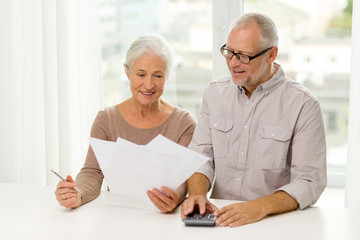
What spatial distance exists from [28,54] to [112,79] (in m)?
0.50

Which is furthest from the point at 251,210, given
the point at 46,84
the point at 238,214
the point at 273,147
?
the point at 46,84

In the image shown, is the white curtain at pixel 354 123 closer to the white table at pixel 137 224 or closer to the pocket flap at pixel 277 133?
the pocket flap at pixel 277 133

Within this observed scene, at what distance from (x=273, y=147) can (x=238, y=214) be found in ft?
1.56

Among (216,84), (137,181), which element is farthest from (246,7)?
(137,181)

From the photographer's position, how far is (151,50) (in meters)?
2.21

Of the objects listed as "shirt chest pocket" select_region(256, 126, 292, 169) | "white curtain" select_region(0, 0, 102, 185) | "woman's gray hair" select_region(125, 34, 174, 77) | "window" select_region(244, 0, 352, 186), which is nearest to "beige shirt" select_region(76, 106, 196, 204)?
"woman's gray hair" select_region(125, 34, 174, 77)

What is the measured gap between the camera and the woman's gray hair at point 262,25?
6.56 feet

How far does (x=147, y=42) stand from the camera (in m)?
2.23

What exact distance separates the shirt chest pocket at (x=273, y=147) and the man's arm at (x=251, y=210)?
1.04 ft

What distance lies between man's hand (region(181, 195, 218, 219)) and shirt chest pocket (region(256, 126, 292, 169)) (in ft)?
1.32

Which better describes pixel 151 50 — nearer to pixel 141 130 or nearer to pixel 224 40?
pixel 141 130

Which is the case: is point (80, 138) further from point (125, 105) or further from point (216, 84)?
point (216, 84)

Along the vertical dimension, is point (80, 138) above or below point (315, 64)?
below

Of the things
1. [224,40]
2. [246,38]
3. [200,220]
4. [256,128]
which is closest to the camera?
A: [200,220]
